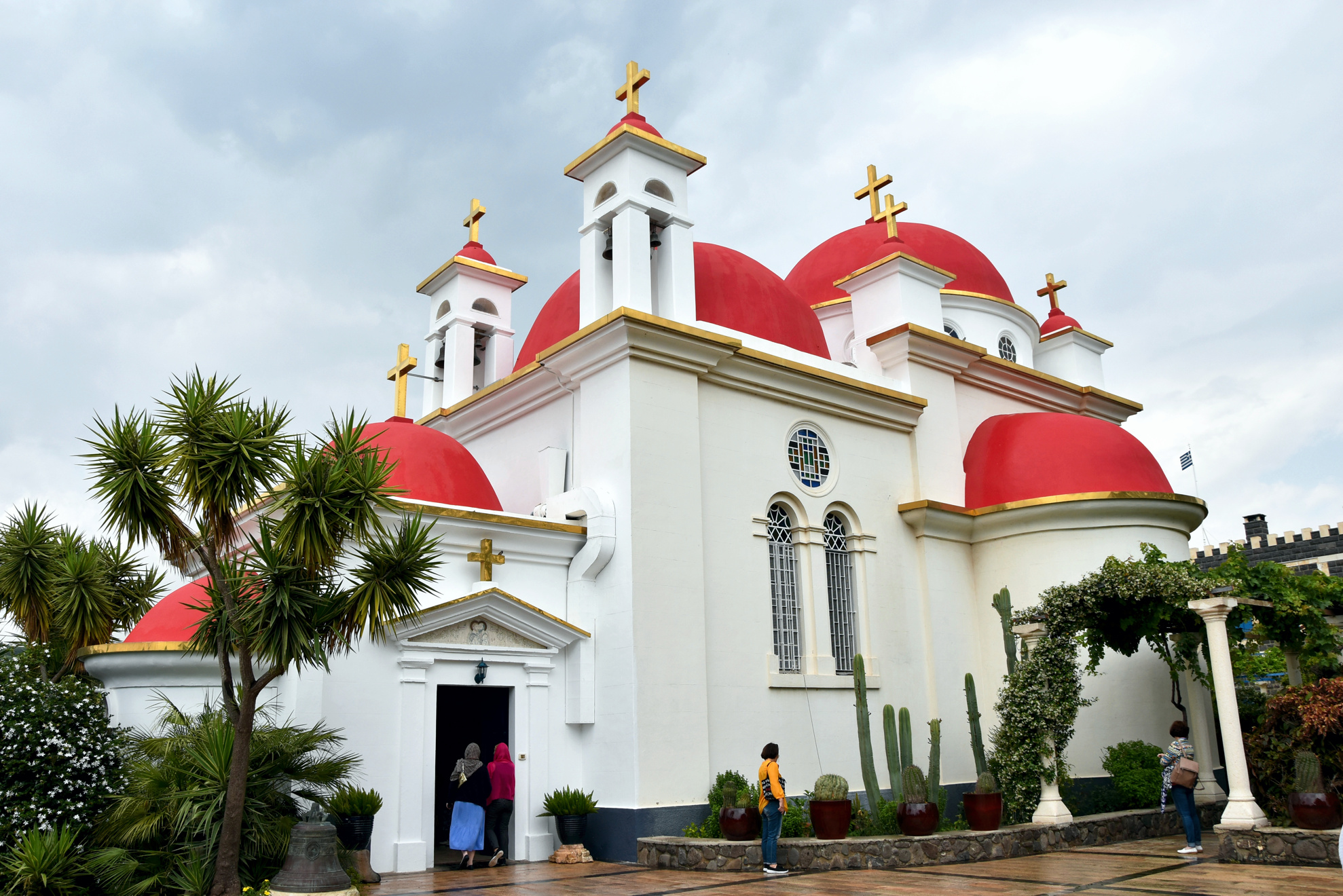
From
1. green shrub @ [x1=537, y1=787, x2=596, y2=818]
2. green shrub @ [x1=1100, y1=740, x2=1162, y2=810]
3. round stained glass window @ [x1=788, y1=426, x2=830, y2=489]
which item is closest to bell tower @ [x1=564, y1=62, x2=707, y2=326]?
round stained glass window @ [x1=788, y1=426, x2=830, y2=489]

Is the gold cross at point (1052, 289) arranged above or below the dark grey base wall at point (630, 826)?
above

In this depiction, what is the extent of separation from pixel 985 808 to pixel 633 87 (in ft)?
35.2

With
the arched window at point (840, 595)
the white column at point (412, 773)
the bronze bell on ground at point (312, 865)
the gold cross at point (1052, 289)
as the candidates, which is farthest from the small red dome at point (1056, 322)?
the bronze bell on ground at point (312, 865)

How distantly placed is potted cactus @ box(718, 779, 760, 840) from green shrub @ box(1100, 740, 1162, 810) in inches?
244

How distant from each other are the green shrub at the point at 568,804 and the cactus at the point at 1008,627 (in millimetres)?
5541

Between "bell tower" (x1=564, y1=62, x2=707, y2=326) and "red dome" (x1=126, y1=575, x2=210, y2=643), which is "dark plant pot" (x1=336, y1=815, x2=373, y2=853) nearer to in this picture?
"red dome" (x1=126, y1=575, x2=210, y2=643)

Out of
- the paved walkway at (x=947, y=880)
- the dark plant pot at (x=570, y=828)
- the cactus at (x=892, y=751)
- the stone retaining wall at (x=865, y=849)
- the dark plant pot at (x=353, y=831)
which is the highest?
the cactus at (x=892, y=751)

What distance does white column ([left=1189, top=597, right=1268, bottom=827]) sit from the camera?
11.1m

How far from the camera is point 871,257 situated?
64.5ft

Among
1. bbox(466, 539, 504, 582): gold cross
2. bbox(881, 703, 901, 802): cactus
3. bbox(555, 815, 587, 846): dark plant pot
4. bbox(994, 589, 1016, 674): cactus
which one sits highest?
bbox(466, 539, 504, 582): gold cross

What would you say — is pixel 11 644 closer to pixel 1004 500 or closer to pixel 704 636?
pixel 704 636

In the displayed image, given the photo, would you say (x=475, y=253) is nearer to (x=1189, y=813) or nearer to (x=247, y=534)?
(x=247, y=534)

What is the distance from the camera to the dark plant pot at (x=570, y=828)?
1189 cm

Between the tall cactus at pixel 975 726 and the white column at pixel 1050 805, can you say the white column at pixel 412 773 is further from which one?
the white column at pixel 1050 805
